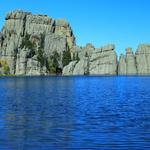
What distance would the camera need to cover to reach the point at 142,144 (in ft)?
102

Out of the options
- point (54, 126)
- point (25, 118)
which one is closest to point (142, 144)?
point (54, 126)

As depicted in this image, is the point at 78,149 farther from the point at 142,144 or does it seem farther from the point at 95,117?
the point at 95,117

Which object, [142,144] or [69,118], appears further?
[69,118]

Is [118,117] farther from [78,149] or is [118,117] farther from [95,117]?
[78,149]

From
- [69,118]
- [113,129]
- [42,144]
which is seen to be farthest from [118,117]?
[42,144]

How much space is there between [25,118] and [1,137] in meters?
13.1

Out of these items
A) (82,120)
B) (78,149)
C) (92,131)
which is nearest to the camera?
(78,149)

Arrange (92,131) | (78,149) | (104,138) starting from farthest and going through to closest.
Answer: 1. (92,131)
2. (104,138)
3. (78,149)

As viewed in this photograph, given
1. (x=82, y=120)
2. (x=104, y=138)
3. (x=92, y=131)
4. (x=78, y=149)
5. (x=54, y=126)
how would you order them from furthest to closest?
(x=82, y=120)
(x=54, y=126)
(x=92, y=131)
(x=104, y=138)
(x=78, y=149)

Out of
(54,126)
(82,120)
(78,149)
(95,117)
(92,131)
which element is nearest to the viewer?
(78,149)

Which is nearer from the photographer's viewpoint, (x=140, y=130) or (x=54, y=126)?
(x=140, y=130)

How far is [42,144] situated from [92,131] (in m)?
6.96

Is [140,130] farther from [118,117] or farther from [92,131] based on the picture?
[118,117]

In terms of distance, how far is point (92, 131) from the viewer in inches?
1451
